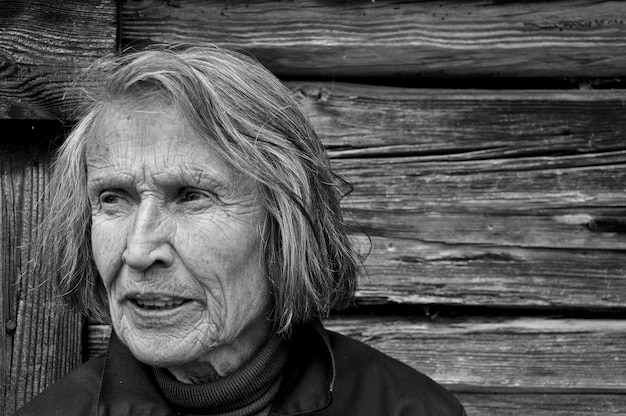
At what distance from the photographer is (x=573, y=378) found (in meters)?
2.68

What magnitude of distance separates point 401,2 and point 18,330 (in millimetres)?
1510

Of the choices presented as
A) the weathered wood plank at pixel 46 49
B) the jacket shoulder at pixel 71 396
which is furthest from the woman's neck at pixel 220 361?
the weathered wood plank at pixel 46 49

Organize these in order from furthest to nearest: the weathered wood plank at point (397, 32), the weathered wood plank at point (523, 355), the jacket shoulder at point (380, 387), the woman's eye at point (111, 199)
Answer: the weathered wood plank at point (523, 355)
the weathered wood plank at point (397, 32)
the jacket shoulder at point (380, 387)
the woman's eye at point (111, 199)

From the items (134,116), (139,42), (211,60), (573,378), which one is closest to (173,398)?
(134,116)

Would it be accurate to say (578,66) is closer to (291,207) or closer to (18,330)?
(291,207)

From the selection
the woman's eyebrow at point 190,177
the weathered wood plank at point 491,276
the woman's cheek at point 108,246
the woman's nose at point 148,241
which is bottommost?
the weathered wood plank at point 491,276

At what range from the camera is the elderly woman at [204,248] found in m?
2.06

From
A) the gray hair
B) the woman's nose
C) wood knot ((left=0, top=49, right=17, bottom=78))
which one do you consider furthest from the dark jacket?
wood knot ((left=0, top=49, right=17, bottom=78))

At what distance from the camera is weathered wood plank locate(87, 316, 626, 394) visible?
2676 mm

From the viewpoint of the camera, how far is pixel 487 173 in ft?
8.69

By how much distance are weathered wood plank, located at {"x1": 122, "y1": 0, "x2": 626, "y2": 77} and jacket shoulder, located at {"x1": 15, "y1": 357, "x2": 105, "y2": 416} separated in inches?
39.3

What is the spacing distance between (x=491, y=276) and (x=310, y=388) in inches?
30.6

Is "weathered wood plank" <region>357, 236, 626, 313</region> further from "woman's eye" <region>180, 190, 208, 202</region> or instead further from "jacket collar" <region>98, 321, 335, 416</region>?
"woman's eye" <region>180, 190, 208, 202</region>

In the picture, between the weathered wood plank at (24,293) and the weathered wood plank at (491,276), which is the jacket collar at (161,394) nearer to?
the weathered wood plank at (24,293)
